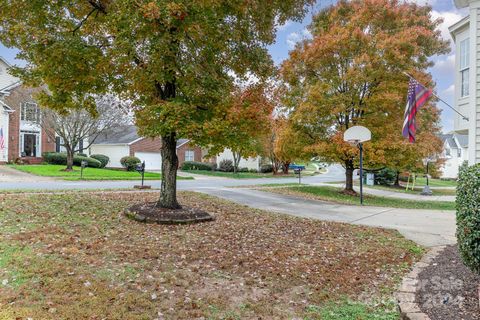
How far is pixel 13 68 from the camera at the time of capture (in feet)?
25.0

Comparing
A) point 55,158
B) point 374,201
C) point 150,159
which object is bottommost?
point 374,201

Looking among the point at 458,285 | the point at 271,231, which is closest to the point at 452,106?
the point at 271,231

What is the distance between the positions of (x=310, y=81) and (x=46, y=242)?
42.6 ft

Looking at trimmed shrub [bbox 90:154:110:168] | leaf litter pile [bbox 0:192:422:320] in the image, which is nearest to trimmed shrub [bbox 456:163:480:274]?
leaf litter pile [bbox 0:192:422:320]

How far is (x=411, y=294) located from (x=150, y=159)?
114 feet

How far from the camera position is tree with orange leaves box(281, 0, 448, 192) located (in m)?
14.1

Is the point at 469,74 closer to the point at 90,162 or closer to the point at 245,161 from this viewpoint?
the point at 90,162

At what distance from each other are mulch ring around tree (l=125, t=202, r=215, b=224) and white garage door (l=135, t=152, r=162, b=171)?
93.3ft

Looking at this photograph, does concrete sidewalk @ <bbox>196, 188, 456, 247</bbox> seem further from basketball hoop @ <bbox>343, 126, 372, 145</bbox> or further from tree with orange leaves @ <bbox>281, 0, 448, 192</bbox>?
tree with orange leaves @ <bbox>281, 0, 448, 192</bbox>

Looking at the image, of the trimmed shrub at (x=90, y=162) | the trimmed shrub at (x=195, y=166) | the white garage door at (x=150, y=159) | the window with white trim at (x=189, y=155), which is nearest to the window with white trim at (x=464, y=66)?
the trimmed shrub at (x=90, y=162)

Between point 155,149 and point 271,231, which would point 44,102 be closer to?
point 271,231

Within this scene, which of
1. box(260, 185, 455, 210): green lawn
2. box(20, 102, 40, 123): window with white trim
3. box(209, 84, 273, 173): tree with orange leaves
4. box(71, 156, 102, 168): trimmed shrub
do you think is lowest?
box(260, 185, 455, 210): green lawn

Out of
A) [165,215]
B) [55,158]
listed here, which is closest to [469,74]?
[165,215]

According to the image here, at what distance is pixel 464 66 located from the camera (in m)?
9.12
